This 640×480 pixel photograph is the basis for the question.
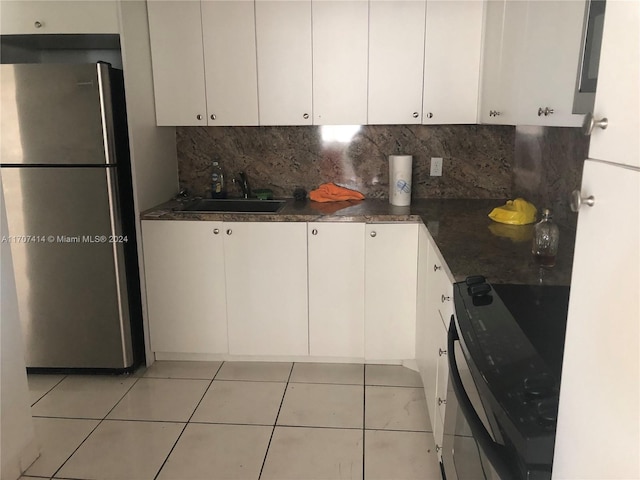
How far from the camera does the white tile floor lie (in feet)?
6.37

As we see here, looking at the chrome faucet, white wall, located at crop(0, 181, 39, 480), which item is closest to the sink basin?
the chrome faucet

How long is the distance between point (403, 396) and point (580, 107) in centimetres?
155

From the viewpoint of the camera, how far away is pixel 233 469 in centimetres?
193

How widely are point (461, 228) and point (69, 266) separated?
1891mm

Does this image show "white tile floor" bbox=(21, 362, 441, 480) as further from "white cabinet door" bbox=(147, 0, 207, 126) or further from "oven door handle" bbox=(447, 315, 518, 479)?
"white cabinet door" bbox=(147, 0, 207, 126)

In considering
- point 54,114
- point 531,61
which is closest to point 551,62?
point 531,61

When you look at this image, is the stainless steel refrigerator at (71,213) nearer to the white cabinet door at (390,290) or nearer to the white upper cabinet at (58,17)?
the white upper cabinet at (58,17)

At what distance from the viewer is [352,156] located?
3012mm

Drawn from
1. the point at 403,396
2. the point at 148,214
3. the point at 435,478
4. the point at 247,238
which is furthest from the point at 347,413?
the point at 148,214

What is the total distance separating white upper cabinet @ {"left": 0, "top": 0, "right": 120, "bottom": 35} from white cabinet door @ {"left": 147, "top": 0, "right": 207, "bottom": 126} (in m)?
0.30

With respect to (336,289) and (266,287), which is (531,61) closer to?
(336,289)

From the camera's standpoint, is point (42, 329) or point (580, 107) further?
point (42, 329)

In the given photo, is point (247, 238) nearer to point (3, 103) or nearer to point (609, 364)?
point (3, 103)

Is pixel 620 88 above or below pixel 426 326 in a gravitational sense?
above
